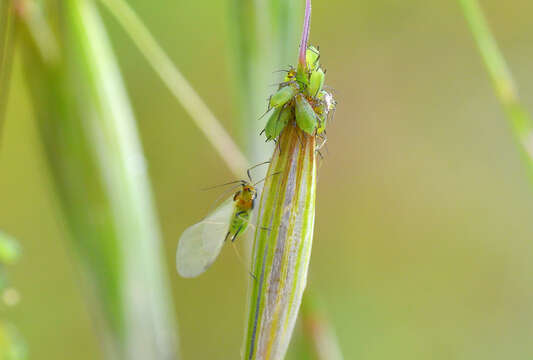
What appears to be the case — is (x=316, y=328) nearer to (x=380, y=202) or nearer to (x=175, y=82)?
(x=175, y=82)

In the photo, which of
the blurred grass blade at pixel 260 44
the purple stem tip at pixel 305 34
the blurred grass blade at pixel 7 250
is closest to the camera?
the purple stem tip at pixel 305 34

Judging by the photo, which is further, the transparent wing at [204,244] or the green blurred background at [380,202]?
the green blurred background at [380,202]

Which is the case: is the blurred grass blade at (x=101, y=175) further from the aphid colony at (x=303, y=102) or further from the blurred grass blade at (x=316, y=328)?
the aphid colony at (x=303, y=102)

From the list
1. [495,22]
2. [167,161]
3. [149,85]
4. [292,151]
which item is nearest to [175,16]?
[149,85]

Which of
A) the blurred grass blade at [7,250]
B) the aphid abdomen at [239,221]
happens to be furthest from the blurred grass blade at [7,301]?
the aphid abdomen at [239,221]

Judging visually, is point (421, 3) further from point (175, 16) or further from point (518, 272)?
point (518, 272)

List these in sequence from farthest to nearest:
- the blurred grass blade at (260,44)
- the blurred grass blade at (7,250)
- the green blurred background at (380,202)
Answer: the green blurred background at (380,202) → the blurred grass blade at (260,44) → the blurred grass blade at (7,250)

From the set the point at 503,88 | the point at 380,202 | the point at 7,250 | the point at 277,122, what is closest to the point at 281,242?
the point at 277,122

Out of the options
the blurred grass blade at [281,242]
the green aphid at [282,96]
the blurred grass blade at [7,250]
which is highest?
the green aphid at [282,96]
